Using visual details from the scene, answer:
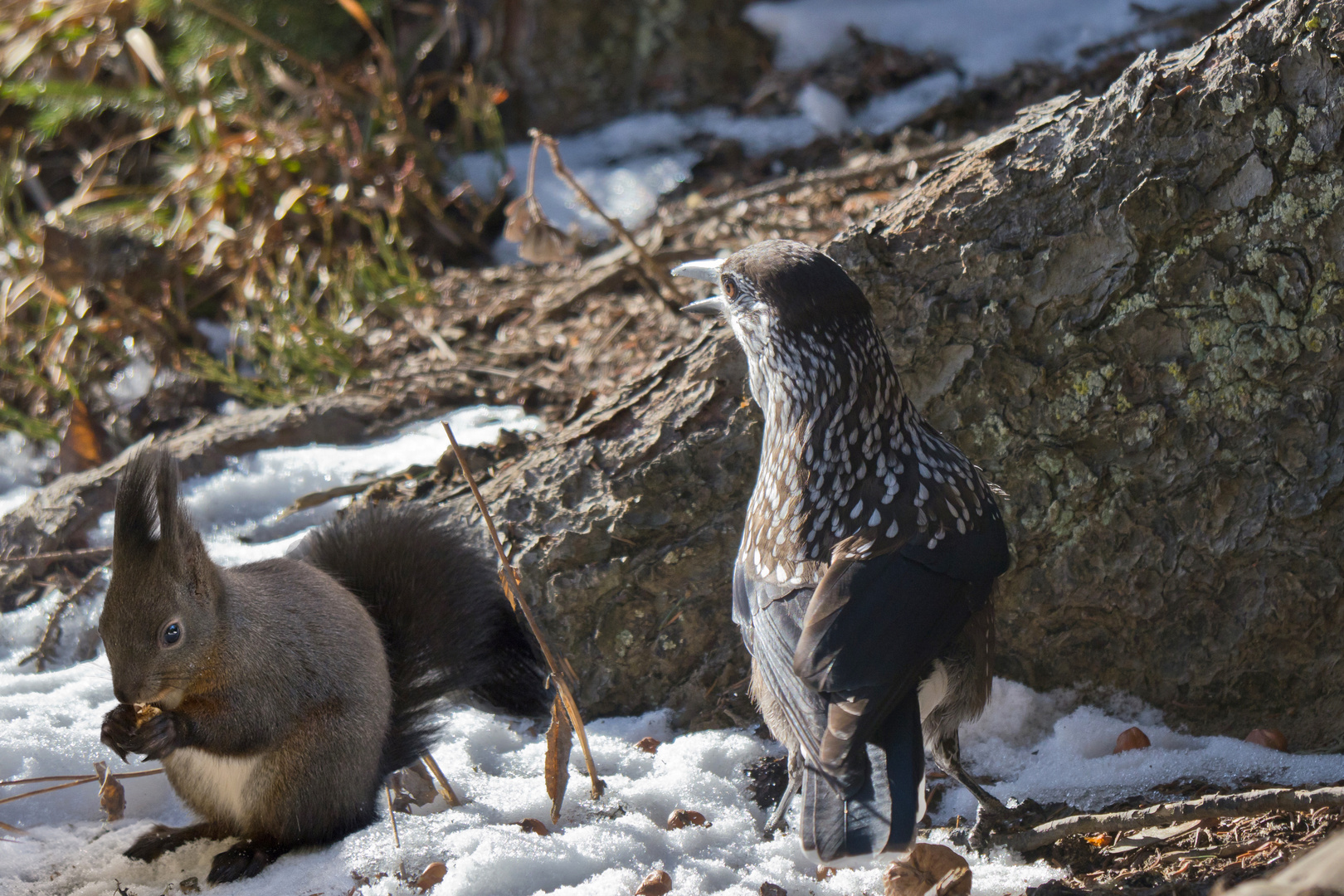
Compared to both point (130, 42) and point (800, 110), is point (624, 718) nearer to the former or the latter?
point (800, 110)

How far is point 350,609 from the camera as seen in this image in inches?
112

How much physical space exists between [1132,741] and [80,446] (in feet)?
13.9

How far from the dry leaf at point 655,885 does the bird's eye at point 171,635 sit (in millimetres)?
1226

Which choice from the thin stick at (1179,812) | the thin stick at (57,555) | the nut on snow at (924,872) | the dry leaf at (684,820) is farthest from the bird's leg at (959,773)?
the thin stick at (57,555)

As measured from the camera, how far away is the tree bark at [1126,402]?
2.71 m

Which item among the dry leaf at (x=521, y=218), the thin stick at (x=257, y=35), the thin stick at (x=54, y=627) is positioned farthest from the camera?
the thin stick at (x=257, y=35)

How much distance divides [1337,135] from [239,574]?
2947mm

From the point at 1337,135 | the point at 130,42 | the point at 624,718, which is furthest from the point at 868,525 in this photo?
the point at 130,42

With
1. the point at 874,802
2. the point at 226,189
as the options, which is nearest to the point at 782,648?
the point at 874,802

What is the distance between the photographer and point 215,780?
2727 millimetres

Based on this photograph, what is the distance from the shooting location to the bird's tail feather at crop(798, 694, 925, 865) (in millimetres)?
2055

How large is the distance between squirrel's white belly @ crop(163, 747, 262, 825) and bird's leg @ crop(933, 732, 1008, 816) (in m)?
1.68

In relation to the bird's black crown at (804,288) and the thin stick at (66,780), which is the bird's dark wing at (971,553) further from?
the thin stick at (66,780)

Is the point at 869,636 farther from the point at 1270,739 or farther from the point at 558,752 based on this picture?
the point at 1270,739
